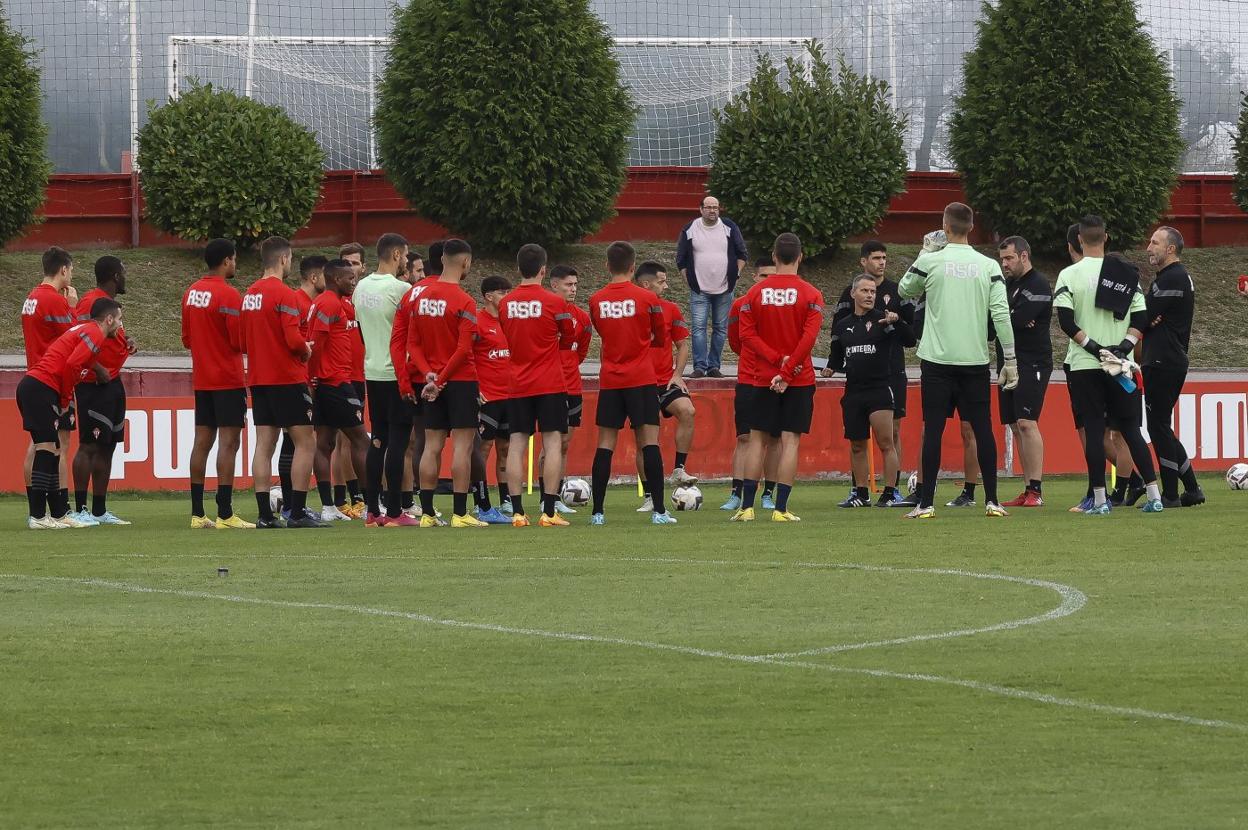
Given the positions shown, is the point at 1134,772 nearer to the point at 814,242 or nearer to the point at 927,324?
the point at 927,324

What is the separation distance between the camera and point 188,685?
6.77 metres

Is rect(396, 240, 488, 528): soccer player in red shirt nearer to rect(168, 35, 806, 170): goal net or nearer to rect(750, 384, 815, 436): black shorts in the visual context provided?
rect(750, 384, 815, 436): black shorts

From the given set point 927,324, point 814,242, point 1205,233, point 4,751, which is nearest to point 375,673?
point 4,751

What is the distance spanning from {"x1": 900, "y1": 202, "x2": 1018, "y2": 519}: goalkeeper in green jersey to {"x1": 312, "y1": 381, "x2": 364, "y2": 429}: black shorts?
4473 millimetres

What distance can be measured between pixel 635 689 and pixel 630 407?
7396 millimetres

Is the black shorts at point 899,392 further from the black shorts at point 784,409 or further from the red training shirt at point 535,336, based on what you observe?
the red training shirt at point 535,336

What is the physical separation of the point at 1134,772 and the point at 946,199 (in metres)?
29.4

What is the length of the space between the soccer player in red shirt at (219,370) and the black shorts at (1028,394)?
19.7ft

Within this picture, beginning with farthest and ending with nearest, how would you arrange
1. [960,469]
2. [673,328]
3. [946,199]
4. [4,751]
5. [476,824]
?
[946,199], [960,469], [673,328], [4,751], [476,824]

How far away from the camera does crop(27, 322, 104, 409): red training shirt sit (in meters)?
13.8

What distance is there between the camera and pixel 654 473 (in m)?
13.9

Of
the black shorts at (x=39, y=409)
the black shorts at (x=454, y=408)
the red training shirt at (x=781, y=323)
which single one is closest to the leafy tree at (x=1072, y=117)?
the red training shirt at (x=781, y=323)

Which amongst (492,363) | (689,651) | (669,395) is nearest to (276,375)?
(492,363)

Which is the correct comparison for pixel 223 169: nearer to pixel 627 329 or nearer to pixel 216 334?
pixel 216 334
